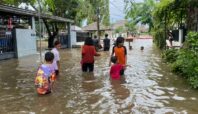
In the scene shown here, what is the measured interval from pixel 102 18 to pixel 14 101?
25791 millimetres

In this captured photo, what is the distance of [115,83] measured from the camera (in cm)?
1007

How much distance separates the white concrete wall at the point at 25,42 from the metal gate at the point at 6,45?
18.7 inches

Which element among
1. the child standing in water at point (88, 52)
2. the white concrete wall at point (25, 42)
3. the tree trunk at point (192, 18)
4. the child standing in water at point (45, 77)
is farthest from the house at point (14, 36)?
the child standing in water at point (45, 77)

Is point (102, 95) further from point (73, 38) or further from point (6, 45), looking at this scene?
point (73, 38)

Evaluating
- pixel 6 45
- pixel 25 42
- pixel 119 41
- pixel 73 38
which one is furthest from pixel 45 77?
pixel 73 38

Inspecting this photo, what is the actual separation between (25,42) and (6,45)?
7.85 ft

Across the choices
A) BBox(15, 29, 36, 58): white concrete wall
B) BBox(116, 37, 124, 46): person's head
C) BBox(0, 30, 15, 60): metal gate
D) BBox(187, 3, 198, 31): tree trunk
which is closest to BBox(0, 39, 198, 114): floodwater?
BBox(116, 37, 124, 46): person's head

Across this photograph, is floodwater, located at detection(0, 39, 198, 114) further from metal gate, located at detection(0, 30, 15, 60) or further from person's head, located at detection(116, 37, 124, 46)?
metal gate, located at detection(0, 30, 15, 60)

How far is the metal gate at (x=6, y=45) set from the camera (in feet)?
61.8

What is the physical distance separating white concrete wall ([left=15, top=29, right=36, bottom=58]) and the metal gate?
474mm

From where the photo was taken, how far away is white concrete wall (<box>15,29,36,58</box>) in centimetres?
2056

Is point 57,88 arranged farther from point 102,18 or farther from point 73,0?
point 73,0

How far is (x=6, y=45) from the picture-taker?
19.3 meters

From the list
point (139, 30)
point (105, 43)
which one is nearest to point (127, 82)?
point (105, 43)
